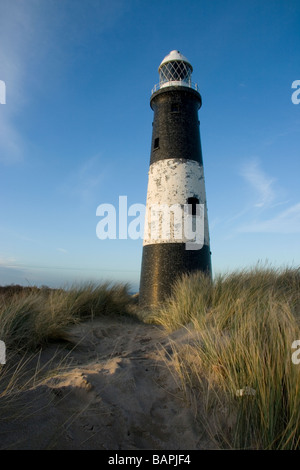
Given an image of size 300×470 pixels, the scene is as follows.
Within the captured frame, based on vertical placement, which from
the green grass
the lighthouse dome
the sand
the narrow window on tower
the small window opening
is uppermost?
the lighthouse dome

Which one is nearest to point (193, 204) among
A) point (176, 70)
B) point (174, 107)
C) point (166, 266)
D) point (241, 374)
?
point (166, 266)

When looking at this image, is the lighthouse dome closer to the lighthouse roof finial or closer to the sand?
the lighthouse roof finial

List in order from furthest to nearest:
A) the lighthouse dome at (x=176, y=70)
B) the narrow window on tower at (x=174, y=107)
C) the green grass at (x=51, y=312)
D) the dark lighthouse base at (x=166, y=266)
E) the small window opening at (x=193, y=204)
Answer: the lighthouse dome at (x=176, y=70) → the narrow window on tower at (x=174, y=107) → the small window opening at (x=193, y=204) → the dark lighthouse base at (x=166, y=266) → the green grass at (x=51, y=312)

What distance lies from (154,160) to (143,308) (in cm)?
534

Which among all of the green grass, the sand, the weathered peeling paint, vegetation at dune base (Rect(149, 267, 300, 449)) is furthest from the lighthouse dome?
the sand

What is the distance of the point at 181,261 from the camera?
9.74 m

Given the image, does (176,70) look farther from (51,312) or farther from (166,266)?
(51,312)

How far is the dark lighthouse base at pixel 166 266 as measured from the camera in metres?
9.73

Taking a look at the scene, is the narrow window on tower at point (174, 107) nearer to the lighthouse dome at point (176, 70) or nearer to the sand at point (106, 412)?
the lighthouse dome at point (176, 70)

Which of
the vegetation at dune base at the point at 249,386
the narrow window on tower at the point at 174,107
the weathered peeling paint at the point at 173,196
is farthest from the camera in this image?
the narrow window on tower at the point at 174,107

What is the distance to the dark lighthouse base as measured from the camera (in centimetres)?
973

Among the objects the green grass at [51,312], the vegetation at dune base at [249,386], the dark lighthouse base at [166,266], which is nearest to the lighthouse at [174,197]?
the dark lighthouse base at [166,266]

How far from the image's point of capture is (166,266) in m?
9.80

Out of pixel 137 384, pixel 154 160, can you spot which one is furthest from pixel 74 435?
pixel 154 160
